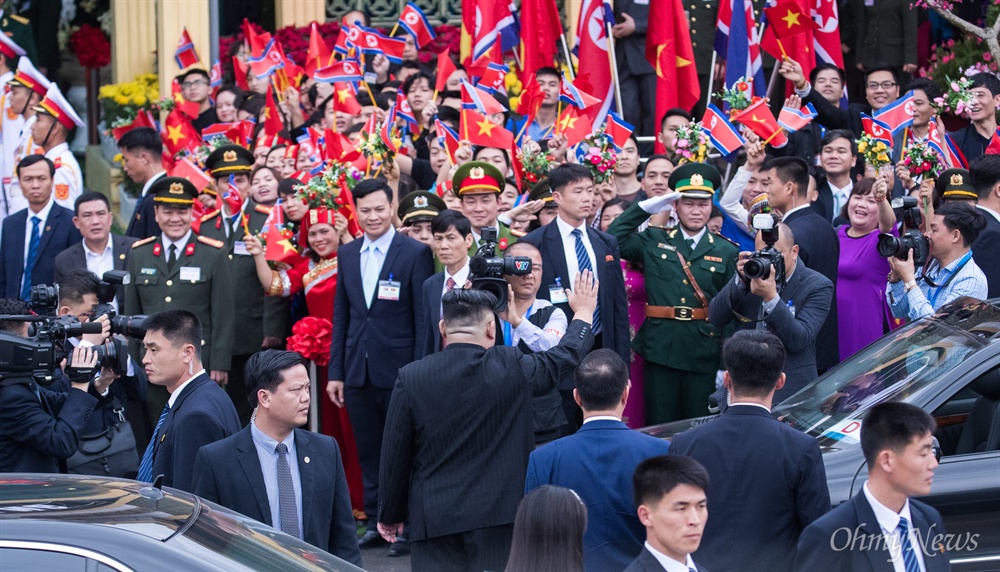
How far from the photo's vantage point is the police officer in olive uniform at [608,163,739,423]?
329 inches

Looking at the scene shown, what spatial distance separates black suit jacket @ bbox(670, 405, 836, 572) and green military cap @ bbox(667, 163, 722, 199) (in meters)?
A: 3.84

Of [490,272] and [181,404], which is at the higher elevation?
[490,272]

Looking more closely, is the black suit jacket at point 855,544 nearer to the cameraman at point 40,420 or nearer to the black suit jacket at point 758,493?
the black suit jacket at point 758,493

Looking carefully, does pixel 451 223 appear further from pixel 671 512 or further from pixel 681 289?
pixel 671 512

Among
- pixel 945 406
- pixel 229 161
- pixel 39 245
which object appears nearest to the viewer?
pixel 945 406

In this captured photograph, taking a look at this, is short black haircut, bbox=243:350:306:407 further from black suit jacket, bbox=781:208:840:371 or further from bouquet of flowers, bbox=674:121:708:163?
bouquet of flowers, bbox=674:121:708:163

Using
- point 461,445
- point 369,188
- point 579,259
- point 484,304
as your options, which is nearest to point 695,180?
point 579,259

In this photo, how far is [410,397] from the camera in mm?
5547

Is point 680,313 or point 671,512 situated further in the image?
point 680,313

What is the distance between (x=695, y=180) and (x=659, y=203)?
312 mm

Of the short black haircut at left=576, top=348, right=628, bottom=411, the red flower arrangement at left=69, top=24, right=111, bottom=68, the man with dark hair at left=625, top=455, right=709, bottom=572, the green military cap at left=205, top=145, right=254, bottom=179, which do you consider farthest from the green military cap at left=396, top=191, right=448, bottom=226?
the red flower arrangement at left=69, top=24, right=111, bottom=68

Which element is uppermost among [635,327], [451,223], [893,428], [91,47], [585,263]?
[91,47]

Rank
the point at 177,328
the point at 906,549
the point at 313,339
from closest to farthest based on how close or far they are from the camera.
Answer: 1. the point at 906,549
2. the point at 177,328
3. the point at 313,339

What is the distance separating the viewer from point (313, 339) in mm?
9000
